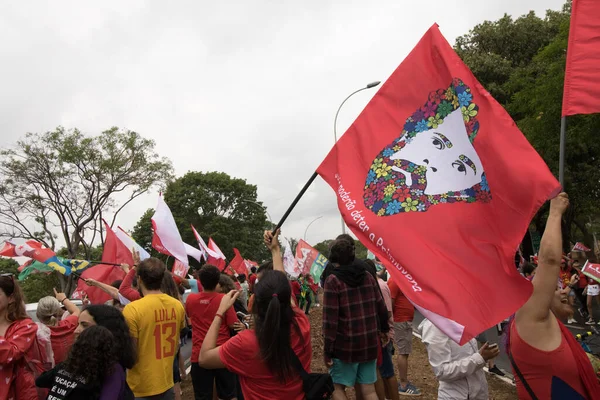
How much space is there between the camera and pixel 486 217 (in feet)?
9.45

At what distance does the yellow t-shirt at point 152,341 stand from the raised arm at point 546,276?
2.92 metres

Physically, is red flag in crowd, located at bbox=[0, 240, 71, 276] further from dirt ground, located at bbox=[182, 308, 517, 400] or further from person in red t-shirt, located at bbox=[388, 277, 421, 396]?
person in red t-shirt, located at bbox=[388, 277, 421, 396]

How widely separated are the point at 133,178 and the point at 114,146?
1933 mm

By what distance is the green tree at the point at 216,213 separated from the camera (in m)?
42.8

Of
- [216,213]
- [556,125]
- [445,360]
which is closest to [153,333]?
[445,360]

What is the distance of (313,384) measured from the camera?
2748mm

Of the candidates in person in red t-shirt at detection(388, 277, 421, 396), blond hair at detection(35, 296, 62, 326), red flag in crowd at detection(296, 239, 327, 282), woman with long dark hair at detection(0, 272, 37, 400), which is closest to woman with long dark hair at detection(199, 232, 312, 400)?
woman with long dark hair at detection(0, 272, 37, 400)

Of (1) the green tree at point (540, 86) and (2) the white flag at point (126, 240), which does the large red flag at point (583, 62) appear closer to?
(2) the white flag at point (126, 240)

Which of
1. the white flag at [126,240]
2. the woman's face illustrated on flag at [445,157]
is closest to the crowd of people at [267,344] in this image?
the woman's face illustrated on flag at [445,157]

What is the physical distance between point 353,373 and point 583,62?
3.22m

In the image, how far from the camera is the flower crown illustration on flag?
303 cm

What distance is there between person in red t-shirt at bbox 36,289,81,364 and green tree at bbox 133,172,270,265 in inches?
1479

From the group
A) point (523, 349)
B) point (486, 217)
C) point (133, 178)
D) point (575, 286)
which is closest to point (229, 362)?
point (523, 349)

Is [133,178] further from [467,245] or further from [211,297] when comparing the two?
[467,245]
